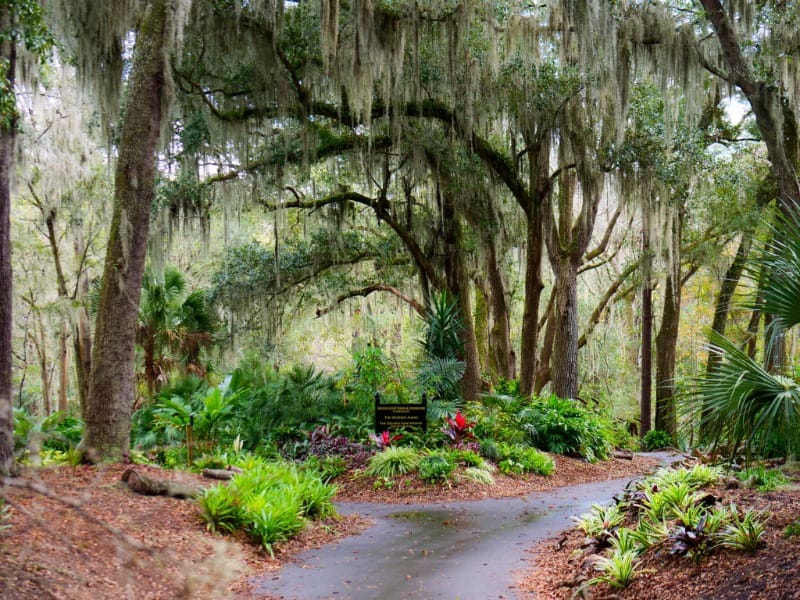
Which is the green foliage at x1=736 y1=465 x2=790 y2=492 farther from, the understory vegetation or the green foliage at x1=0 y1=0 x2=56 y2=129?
the green foliage at x1=0 y1=0 x2=56 y2=129

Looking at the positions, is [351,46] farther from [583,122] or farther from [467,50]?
[583,122]

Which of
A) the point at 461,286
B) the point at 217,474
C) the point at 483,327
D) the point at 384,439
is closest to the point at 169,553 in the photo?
the point at 217,474

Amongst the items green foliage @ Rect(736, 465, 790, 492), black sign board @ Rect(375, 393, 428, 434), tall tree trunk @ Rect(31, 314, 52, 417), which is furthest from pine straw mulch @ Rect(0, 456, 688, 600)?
tall tree trunk @ Rect(31, 314, 52, 417)

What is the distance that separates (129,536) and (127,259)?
19.2 ft

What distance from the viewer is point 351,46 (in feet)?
41.7

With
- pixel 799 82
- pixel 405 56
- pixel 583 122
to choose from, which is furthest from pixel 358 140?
pixel 799 82

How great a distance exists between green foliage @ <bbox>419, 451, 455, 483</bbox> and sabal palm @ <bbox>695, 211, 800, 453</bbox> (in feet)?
19.5

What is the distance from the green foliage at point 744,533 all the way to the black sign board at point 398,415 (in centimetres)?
727

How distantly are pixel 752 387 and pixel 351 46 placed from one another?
32.1ft

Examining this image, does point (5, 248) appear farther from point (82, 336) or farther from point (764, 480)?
point (82, 336)

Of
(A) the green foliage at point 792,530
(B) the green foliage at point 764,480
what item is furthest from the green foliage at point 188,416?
(A) the green foliage at point 792,530

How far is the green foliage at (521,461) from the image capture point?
39.0ft

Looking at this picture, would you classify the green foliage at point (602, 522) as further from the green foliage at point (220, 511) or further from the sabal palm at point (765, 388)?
the green foliage at point (220, 511)

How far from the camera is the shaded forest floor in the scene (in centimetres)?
452
